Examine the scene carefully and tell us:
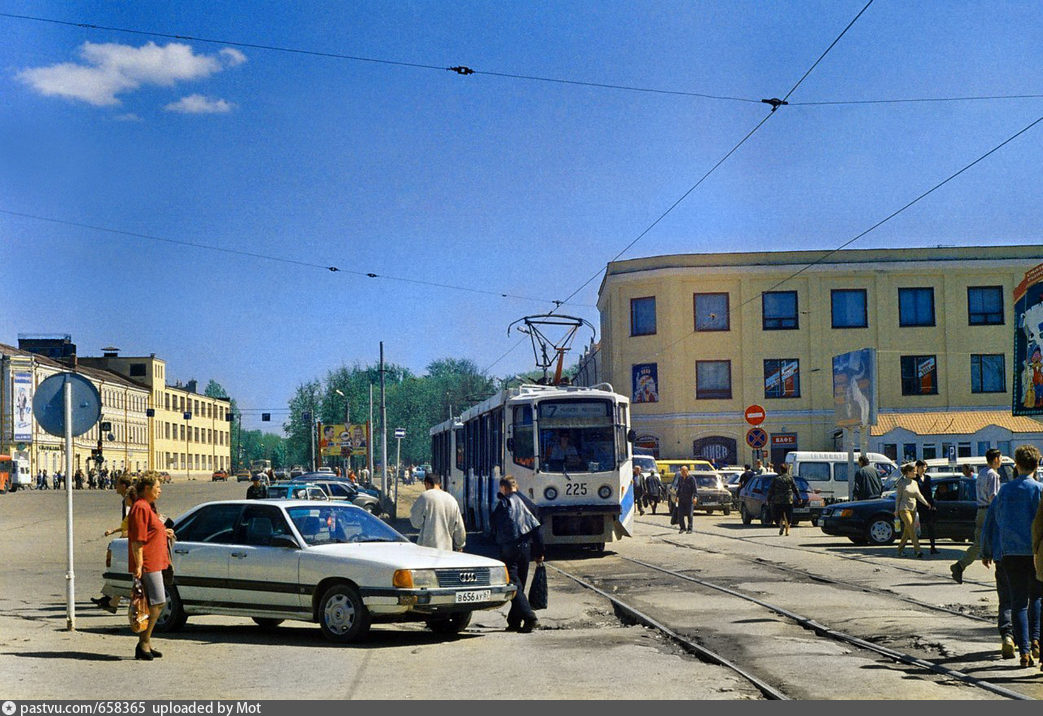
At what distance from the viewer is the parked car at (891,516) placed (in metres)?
25.6

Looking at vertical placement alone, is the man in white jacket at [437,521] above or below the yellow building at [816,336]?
below

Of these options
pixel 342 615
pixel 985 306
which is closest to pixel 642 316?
pixel 985 306

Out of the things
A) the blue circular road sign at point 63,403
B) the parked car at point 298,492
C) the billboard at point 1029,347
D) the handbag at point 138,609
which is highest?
the billboard at point 1029,347

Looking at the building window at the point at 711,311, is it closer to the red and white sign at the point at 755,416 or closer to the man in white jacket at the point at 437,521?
the red and white sign at the point at 755,416

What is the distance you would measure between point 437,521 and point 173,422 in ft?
461

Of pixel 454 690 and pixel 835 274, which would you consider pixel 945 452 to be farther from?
pixel 454 690

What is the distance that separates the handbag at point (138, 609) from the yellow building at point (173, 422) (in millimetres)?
130391

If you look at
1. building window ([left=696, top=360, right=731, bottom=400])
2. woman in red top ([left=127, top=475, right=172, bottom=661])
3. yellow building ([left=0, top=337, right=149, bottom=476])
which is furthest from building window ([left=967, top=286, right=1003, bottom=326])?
woman in red top ([left=127, top=475, right=172, bottom=661])

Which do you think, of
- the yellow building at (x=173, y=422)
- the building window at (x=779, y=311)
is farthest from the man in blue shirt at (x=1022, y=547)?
the yellow building at (x=173, y=422)

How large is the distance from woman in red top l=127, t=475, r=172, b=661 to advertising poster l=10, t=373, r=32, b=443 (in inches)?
3881

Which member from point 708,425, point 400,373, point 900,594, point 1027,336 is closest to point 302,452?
point 400,373

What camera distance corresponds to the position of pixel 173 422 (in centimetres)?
14950

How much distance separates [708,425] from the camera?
70625 mm

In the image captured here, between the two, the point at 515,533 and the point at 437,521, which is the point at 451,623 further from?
the point at 437,521
